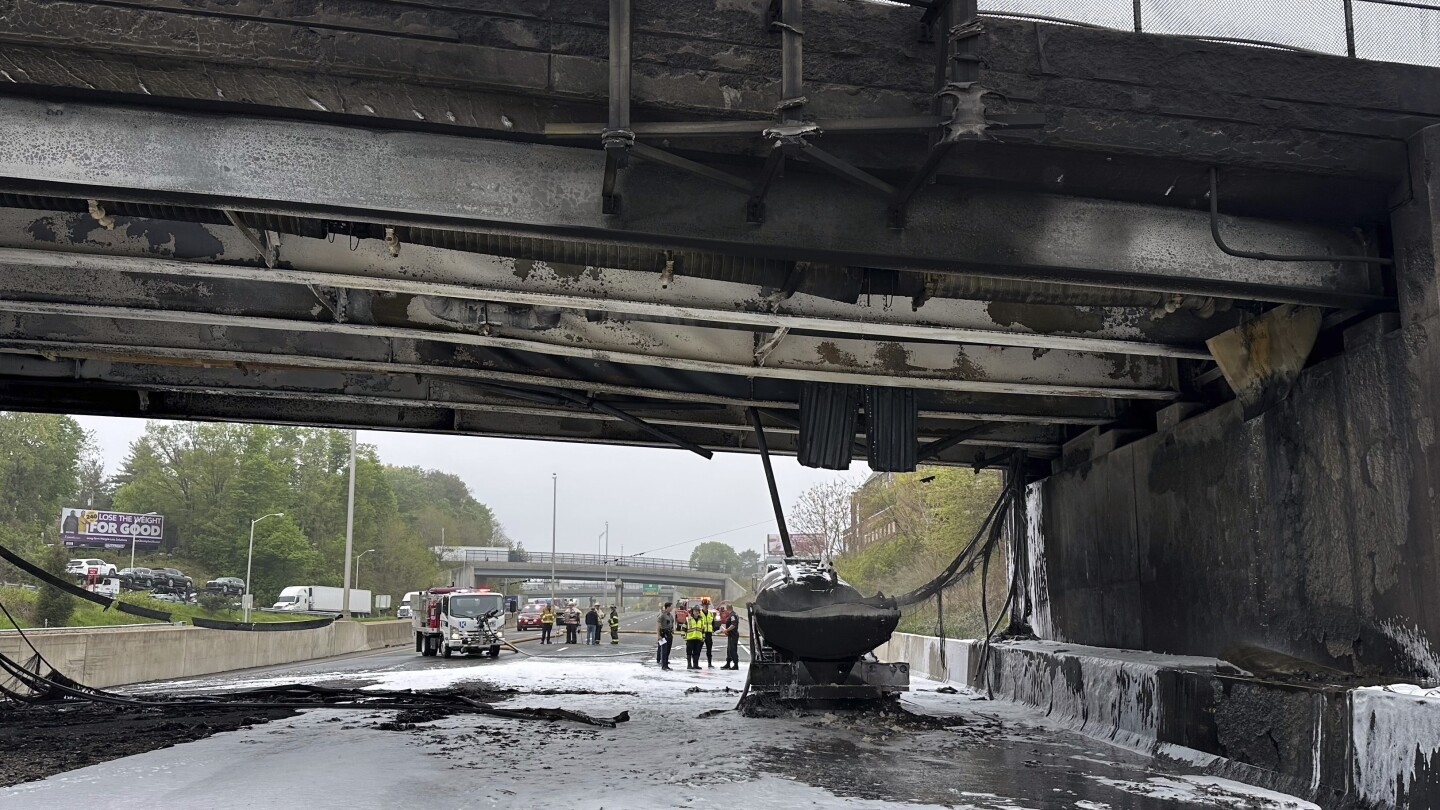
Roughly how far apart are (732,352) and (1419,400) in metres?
5.66

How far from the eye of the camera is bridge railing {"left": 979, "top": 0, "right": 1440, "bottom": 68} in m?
7.34

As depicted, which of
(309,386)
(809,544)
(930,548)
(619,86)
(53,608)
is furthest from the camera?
(809,544)

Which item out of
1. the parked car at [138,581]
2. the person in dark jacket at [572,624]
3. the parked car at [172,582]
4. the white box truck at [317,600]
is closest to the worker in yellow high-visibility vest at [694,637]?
the person in dark jacket at [572,624]

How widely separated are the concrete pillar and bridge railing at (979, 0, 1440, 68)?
748 millimetres

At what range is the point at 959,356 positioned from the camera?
35.6 ft

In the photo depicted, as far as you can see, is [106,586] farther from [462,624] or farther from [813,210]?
[813,210]

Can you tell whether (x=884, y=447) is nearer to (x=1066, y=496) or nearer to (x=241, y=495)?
(x=1066, y=496)

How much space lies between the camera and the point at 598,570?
10312 cm

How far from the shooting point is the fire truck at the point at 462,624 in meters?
27.8

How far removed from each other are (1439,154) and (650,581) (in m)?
104

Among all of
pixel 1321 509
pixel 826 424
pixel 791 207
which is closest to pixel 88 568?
pixel 826 424

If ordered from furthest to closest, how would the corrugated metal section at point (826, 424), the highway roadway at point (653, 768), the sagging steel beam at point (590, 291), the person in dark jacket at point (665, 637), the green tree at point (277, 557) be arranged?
the green tree at point (277, 557) < the person in dark jacket at point (665, 637) < the corrugated metal section at point (826, 424) < the sagging steel beam at point (590, 291) < the highway roadway at point (653, 768)

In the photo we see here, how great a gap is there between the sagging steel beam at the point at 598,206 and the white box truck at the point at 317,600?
4897 cm

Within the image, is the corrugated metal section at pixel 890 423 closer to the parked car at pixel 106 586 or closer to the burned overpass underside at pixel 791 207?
the burned overpass underside at pixel 791 207
